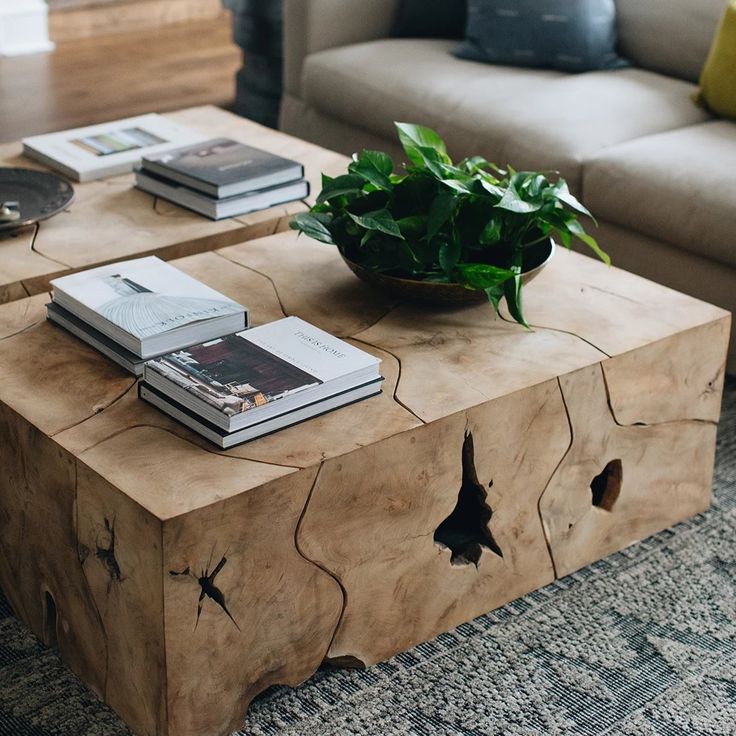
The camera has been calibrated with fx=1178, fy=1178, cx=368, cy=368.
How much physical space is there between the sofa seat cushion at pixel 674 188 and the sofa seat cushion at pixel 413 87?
0.32 meters

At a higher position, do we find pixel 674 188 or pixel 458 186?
pixel 458 186

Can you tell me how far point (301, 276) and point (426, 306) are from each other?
0.71ft

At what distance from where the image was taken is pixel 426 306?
5.77ft

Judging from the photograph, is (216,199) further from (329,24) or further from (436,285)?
(329,24)

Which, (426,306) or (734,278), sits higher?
(426,306)

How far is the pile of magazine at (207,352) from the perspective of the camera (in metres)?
1.42

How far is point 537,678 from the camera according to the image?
5.16 ft

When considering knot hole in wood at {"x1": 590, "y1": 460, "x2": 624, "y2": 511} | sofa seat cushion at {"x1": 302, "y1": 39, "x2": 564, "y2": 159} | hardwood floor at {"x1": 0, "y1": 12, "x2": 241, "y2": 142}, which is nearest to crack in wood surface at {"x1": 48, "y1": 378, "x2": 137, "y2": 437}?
knot hole in wood at {"x1": 590, "y1": 460, "x2": 624, "y2": 511}

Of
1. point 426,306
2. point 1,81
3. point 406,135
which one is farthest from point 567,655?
point 1,81

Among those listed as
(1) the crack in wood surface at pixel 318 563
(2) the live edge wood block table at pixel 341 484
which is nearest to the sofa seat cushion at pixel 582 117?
(2) the live edge wood block table at pixel 341 484

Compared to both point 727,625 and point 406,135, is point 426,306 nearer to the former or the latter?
point 406,135

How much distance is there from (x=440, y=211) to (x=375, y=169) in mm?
170

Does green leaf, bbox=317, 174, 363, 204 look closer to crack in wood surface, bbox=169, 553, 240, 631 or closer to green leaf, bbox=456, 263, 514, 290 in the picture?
green leaf, bbox=456, 263, 514, 290

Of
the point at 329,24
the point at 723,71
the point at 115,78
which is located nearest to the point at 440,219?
the point at 723,71
